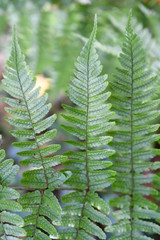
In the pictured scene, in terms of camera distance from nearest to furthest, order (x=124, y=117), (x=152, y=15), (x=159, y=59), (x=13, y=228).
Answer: (x=13, y=228) < (x=124, y=117) < (x=159, y=59) < (x=152, y=15)

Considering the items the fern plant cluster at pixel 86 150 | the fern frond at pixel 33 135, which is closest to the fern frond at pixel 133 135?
the fern plant cluster at pixel 86 150

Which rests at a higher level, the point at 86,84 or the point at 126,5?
the point at 126,5

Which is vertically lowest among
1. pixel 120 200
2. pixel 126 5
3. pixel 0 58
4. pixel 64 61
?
pixel 120 200

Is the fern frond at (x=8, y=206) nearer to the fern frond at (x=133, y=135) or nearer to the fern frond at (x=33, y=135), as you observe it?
the fern frond at (x=33, y=135)

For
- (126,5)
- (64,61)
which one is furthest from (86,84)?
(126,5)

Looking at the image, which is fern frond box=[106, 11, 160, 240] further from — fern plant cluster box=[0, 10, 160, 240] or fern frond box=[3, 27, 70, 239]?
fern frond box=[3, 27, 70, 239]

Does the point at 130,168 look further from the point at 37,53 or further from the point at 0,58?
the point at 0,58

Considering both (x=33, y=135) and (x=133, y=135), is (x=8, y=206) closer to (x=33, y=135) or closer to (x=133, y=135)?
(x=33, y=135)

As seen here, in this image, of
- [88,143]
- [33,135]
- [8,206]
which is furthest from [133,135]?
[8,206]
